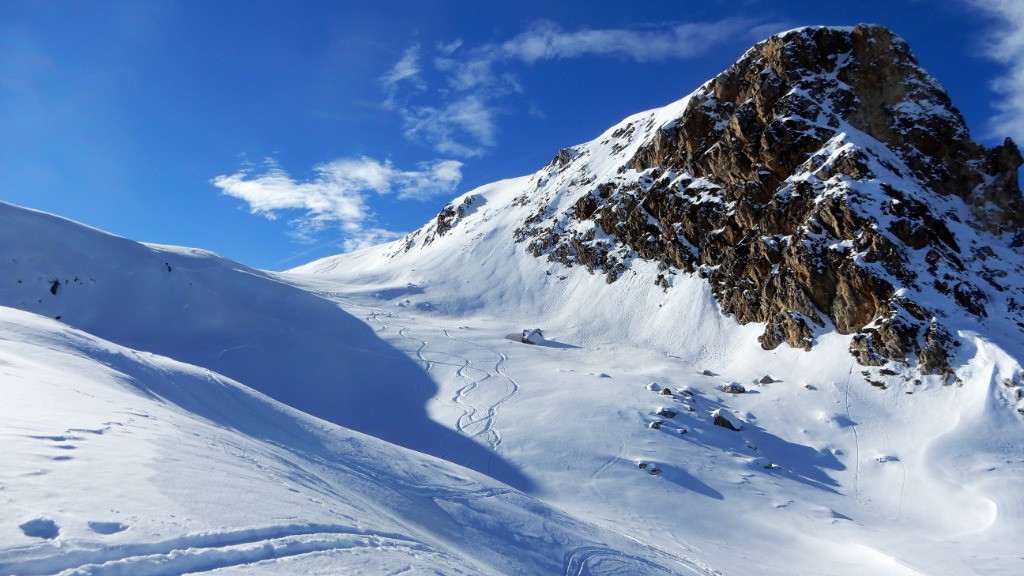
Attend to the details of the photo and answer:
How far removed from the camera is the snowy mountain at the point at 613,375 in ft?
25.8

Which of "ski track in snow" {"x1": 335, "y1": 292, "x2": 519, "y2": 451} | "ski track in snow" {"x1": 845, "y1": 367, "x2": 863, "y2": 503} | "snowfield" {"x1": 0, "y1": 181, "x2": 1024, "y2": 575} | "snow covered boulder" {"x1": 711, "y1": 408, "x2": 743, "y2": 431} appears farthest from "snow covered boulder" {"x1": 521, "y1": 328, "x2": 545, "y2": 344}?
"ski track in snow" {"x1": 845, "y1": 367, "x2": 863, "y2": 503}

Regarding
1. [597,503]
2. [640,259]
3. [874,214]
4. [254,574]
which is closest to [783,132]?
[874,214]

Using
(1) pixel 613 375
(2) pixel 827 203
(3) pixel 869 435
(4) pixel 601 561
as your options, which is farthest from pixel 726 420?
(4) pixel 601 561

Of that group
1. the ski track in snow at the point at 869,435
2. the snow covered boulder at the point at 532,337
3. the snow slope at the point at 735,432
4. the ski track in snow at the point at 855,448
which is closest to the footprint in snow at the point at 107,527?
the snow slope at the point at 735,432

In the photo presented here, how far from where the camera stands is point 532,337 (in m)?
45.5

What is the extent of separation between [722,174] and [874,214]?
1553 cm

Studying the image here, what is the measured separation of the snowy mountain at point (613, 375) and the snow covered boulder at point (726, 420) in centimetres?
20

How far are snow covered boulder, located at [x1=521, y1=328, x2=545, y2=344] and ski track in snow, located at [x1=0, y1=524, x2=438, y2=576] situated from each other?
123ft

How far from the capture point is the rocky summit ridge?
35.1 metres

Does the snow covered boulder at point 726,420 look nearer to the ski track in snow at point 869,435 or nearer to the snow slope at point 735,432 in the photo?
the snow slope at point 735,432

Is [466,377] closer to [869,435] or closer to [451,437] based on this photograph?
[451,437]

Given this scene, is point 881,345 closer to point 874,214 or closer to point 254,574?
point 874,214

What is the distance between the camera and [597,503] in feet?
71.4

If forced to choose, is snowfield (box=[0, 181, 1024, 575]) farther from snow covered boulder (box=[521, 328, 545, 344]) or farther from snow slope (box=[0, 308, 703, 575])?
snow covered boulder (box=[521, 328, 545, 344])
